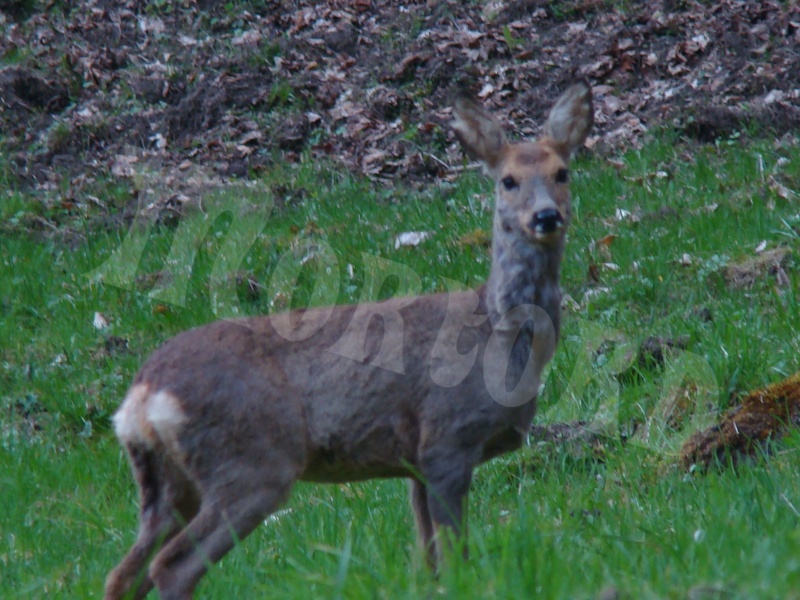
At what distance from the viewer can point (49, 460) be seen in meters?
7.32

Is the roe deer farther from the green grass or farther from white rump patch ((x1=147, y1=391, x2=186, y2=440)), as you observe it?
the green grass

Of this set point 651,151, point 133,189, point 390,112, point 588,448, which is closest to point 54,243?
point 133,189

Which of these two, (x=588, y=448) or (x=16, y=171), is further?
(x=16, y=171)

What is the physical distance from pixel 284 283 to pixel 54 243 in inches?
137

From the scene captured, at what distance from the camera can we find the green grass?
3744 millimetres

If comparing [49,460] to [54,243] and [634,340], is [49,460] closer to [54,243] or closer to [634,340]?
[634,340]

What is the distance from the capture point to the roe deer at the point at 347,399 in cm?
495

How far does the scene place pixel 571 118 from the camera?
6168 millimetres

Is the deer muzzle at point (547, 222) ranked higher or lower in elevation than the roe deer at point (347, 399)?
higher

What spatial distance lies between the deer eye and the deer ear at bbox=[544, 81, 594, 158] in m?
0.52

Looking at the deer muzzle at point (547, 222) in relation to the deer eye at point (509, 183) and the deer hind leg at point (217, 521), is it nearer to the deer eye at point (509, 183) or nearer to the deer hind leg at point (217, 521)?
the deer eye at point (509, 183)

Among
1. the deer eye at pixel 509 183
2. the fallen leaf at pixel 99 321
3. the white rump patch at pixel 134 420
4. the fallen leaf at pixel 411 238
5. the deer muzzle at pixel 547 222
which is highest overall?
the deer eye at pixel 509 183

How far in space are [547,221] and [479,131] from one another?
0.77 metres

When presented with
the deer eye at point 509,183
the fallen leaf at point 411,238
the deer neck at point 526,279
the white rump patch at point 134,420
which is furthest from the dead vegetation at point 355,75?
the white rump patch at point 134,420
